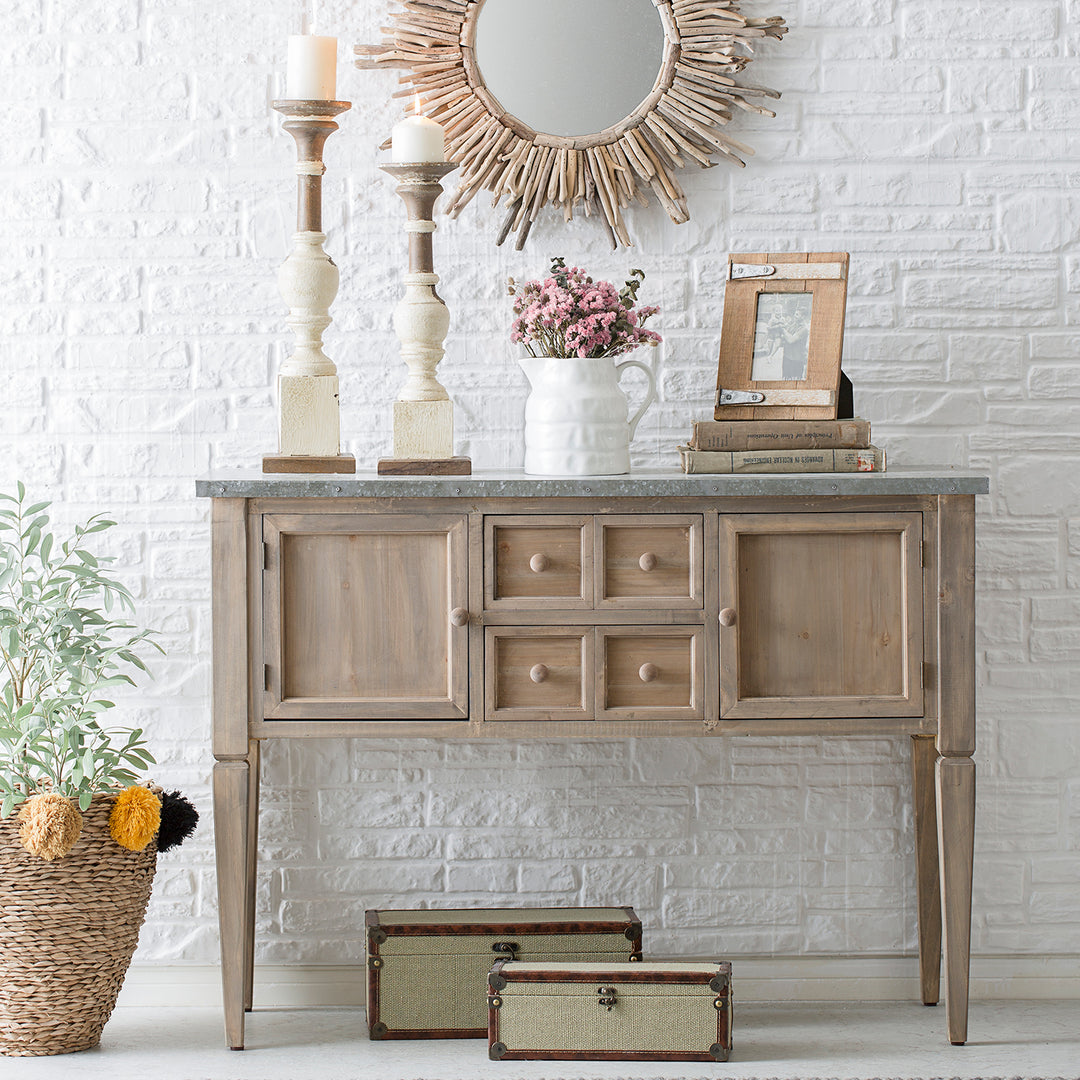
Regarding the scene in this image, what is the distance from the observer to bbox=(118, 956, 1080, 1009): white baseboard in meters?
2.35

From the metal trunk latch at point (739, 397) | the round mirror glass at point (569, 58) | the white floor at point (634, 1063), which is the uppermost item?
the round mirror glass at point (569, 58)

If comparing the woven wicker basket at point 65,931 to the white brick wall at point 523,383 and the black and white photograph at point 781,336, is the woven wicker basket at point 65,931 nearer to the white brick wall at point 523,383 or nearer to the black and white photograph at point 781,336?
the white brick wall at point 523,383

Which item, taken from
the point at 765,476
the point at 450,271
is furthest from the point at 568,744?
the point at 450,271

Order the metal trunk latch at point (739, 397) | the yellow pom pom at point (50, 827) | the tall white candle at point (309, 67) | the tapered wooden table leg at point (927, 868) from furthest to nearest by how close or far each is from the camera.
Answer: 1. the tapered wooden table leg at point (927, 868)
2. the metal trunk latch at point (739, 397)
3. the tall white candle at point (309, 67)
4. the yellow pom pom at point (50, 827)

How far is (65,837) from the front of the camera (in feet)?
6.37

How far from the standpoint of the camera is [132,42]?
2320 millimetres

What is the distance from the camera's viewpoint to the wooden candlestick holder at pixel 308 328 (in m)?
2.06

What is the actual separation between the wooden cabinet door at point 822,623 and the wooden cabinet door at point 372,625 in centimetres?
43

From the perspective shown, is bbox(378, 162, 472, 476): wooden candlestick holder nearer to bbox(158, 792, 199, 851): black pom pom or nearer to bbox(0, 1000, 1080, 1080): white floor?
bbox(158, 792, 199, 851): black pom pom

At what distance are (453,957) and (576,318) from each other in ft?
3.52

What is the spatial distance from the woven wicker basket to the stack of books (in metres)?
1.12

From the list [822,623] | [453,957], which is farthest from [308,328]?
[453,957]

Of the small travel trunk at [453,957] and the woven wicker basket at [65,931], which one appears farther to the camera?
the small travel trunk at [453,957]

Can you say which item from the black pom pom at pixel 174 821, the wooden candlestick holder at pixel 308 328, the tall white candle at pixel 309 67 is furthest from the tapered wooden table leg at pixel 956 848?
the tall white candle at pixel 309 67
